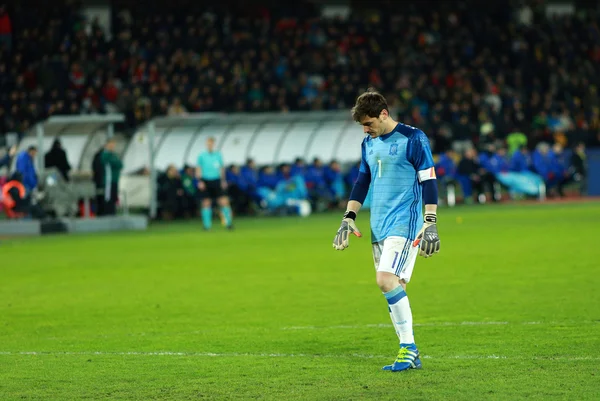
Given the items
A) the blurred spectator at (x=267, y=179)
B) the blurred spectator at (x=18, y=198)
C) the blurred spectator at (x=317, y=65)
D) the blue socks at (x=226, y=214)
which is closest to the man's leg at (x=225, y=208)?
the blue socks at (x=226, y=214)

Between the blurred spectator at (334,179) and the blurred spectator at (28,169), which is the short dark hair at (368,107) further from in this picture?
the blurred spectator at (334,179)

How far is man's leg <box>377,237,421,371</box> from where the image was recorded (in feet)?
29.7

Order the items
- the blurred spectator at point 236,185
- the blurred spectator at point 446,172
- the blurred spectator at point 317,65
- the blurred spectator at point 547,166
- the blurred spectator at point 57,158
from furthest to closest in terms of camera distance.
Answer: the blurred spectator at point 547,166
the blurred spectator at point 317,65
the blurred spectator at point 446,172
the blurred spectator at point 236,185
the blurred spectator at point 57,158

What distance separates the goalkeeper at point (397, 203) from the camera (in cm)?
904

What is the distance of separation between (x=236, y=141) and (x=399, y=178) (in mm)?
25643

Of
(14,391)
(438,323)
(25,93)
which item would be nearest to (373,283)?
(438,323)

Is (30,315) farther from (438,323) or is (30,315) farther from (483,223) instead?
(483,223)

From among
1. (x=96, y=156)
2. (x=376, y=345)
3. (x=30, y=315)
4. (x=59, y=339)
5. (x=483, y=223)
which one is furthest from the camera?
(x=96, y=156)

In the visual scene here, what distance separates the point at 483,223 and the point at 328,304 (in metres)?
13.8

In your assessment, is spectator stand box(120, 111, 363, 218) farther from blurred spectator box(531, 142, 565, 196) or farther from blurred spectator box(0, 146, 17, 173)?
blurred spectator box(531, 142, 565, 196)

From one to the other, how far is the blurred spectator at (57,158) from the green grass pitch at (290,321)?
6.31 meters

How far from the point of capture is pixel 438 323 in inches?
466

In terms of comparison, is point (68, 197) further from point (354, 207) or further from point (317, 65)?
point (354, 207)

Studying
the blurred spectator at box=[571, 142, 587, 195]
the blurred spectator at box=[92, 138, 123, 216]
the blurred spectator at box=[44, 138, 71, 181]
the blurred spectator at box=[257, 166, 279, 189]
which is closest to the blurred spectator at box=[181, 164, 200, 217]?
the blurred spectator at box=[92, 138, 123, 216]
